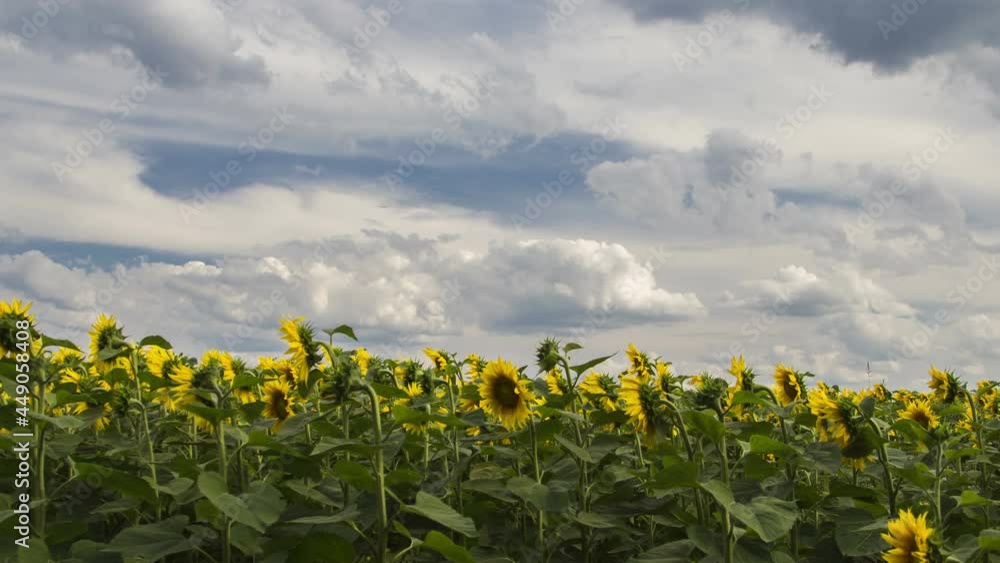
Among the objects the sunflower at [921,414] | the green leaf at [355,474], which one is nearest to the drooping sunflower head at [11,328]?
the green leaf at [355,474]

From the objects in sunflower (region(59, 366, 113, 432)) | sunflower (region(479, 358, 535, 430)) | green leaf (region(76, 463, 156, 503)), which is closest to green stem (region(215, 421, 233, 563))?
green leaf (region(76, 463, 156, 503))

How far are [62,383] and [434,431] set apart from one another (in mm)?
2533

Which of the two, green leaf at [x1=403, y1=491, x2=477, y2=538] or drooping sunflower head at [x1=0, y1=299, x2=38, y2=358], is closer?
green leaf at [x1=403, y1=491, x2=477, y2=538]

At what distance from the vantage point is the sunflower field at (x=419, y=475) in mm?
3785

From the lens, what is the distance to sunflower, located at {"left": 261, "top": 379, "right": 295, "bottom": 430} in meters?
5.26

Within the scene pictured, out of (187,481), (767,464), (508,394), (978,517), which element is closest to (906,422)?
(767,464)

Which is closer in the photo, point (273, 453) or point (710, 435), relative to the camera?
point (710, 435)

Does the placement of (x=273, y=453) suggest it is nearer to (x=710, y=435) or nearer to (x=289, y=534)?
(x=289, y=534)

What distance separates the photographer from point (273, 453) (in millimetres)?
4301

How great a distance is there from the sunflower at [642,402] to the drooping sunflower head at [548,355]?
0.49m

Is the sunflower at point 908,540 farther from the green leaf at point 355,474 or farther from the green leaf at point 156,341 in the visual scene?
the green leaf at point 156,341

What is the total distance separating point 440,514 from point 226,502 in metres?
0.92

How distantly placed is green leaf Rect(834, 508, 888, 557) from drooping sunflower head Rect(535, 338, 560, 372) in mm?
1825

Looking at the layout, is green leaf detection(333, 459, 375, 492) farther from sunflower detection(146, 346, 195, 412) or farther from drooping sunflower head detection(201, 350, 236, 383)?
drooping sunflower head detection(201, 350, 236, 383)
